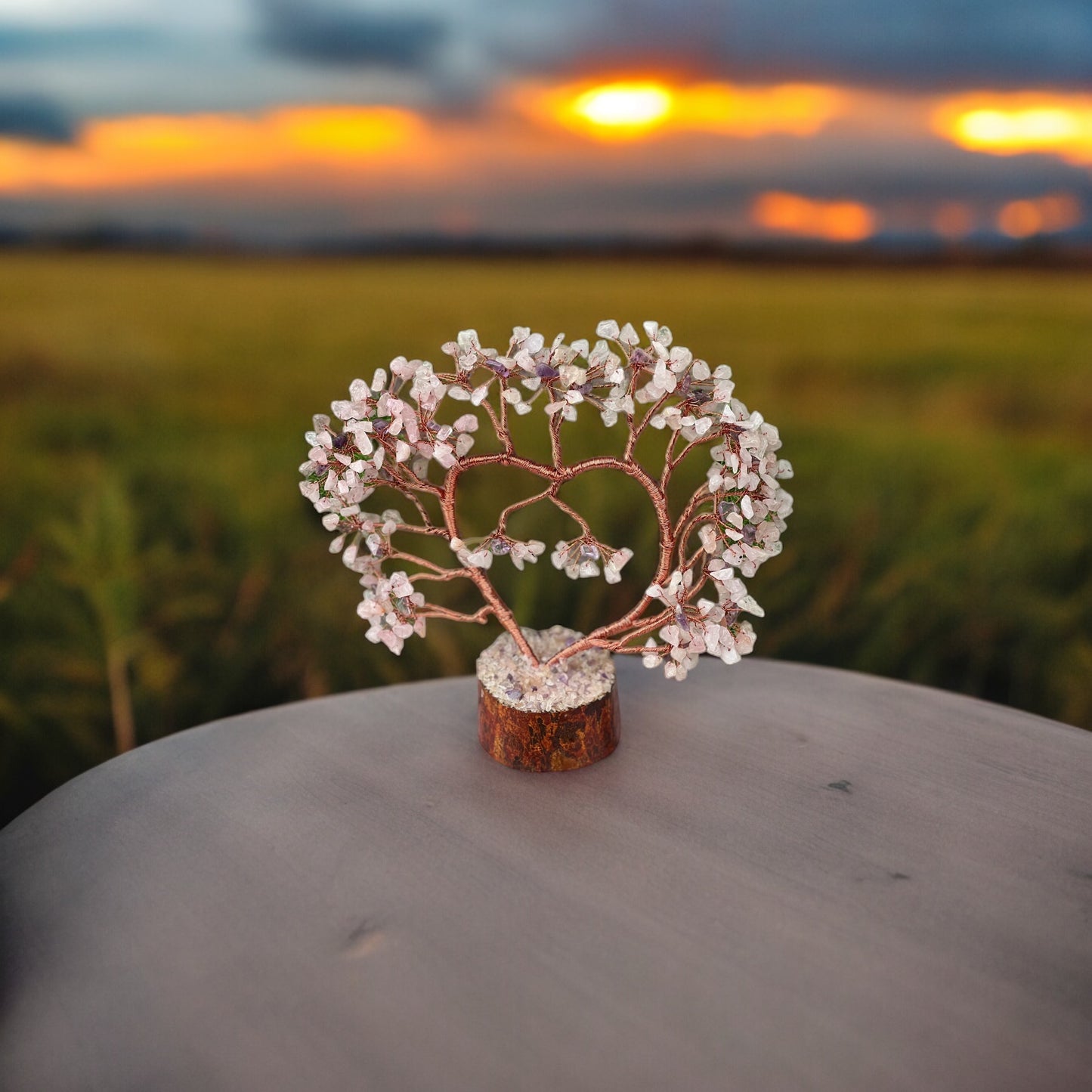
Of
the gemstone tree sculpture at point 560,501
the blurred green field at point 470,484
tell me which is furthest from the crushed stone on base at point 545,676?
the blurred green field at point 470,484

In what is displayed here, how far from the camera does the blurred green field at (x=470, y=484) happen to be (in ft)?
5.21

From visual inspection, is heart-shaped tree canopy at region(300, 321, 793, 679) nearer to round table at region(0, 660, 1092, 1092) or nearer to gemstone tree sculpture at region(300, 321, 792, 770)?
gemstone tree sculpture at region(300, 321, 792, 770)

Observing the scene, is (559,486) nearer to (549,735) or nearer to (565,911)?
(549,735)

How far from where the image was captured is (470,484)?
6.77ft

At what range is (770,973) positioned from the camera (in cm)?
55

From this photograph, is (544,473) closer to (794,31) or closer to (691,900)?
(691,900)

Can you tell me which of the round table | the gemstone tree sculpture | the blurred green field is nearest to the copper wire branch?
the gemstone tree sculpture

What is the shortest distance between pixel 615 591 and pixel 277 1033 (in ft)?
3.76

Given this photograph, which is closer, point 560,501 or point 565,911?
point 565,911

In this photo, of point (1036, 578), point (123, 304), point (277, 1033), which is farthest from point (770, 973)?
point (123, 304)

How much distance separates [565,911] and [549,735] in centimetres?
18

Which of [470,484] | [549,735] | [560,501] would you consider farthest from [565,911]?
Result: [470,484]

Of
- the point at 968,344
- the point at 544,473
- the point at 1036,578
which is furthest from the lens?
the point at 968,344

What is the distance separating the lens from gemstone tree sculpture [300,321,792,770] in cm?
68
